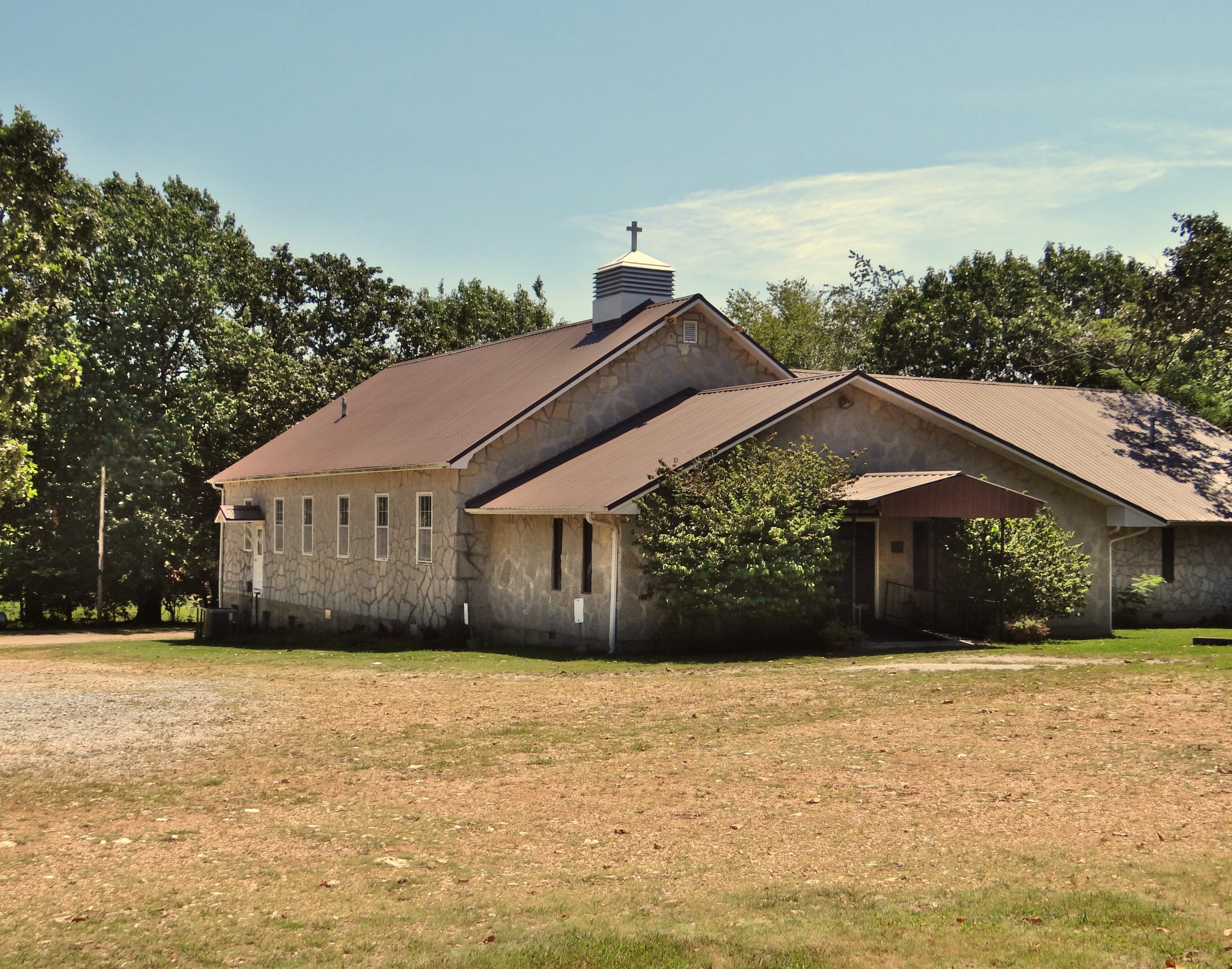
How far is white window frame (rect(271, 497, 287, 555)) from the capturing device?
112 ft

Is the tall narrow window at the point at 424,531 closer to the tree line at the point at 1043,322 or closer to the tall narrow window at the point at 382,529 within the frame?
the tall narrow window at the point at 382,529

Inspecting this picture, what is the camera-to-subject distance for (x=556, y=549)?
24.0 m

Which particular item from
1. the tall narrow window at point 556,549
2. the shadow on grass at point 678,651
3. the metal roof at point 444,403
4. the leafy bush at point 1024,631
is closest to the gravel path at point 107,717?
the shadow on grass at point 678,651

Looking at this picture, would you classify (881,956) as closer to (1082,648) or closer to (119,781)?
(119,781)

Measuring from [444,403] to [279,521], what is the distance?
6819mm

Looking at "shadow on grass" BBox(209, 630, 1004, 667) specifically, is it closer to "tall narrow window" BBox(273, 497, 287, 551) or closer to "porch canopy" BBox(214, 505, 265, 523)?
"tall narrow window" BBox(273, 497, 287, 551)

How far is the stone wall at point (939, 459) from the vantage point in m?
23.8

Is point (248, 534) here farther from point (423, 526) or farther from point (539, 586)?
point (539, 586)

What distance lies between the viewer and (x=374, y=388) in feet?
123

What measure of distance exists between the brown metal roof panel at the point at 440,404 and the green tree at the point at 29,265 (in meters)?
6.07

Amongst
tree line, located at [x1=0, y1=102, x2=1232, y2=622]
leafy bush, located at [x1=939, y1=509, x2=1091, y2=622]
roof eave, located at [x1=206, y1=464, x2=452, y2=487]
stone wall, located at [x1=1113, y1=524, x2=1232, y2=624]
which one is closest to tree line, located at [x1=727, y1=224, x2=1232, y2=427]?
tree line, located at [x1=0, y1=102, x2=1232, y2=622]

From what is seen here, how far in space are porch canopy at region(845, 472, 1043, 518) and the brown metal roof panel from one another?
759 centimetres

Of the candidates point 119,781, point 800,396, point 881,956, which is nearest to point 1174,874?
point 881,956

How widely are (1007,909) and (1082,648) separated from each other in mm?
15654
